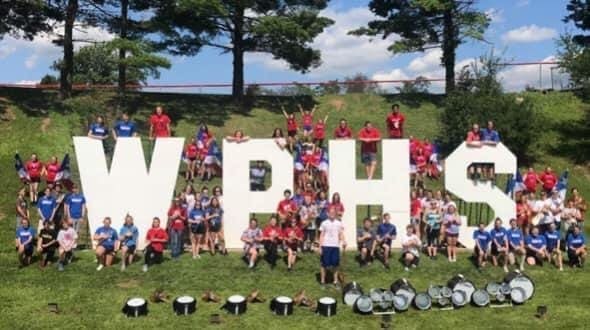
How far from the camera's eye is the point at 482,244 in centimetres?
1581

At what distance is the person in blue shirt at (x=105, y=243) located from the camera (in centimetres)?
1534

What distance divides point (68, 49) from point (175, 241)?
55.9 ft

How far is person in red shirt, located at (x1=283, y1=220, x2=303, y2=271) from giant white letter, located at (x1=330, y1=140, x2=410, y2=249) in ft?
5.31

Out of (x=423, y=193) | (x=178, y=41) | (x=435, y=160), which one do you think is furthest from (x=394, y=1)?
(x=423, y=193)

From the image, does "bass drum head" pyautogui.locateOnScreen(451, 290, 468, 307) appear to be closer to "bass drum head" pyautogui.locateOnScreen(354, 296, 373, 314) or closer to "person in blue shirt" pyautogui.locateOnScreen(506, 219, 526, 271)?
"bass drum head" pyautogui.locateOnScreen(354, 296, 373, 314)

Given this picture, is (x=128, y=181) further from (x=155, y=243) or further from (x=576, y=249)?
(x=576, y=249)

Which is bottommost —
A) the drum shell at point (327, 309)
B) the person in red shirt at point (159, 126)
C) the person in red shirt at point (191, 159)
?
the drum shell at point (327, 309)

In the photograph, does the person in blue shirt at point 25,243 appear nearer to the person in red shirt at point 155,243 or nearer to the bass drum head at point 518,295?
the person in red shirt at point 155,243

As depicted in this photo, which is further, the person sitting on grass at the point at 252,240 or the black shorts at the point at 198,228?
the black shorts at the point at 198,228

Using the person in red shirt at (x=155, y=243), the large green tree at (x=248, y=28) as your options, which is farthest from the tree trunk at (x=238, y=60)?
the person in red shirt at (x=155, y=243)

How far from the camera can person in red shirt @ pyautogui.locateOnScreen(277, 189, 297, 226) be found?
16.1 metres

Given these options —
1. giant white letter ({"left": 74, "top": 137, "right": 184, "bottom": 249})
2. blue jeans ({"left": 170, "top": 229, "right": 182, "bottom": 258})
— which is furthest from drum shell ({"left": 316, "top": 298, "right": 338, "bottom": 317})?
giant white letter ({"left": 74, "top": 137, "right": 184, "bottom": 249})

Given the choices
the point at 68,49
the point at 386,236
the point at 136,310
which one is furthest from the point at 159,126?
the point at 68,49

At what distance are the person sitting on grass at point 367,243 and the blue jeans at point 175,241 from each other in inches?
163
